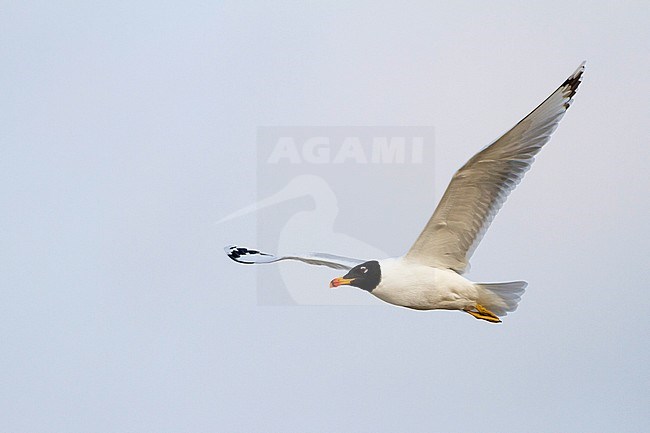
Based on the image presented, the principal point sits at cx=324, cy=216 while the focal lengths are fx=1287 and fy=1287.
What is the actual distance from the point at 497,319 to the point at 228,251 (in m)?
3.05

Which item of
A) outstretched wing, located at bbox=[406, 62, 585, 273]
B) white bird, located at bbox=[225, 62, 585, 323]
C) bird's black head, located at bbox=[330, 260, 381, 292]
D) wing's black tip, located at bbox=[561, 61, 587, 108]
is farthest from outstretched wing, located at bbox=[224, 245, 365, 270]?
wing's black tip, located at bbox=[561, 61, 587, 108]

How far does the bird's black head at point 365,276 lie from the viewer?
29.7 feet

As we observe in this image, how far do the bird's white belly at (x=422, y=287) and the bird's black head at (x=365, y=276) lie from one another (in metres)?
0.04

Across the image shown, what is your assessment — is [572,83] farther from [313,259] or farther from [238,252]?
[238,252]

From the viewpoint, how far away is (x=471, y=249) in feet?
30.6

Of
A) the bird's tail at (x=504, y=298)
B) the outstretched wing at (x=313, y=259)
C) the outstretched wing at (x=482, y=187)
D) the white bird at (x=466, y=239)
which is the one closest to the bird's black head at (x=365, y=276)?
the white bird at (x=466, y=239)

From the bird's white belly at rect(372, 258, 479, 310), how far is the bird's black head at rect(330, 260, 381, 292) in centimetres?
4

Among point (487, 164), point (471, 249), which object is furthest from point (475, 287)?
point (487, 164)

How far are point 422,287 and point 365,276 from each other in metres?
0.41

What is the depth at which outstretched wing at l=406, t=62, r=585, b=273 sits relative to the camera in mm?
8773

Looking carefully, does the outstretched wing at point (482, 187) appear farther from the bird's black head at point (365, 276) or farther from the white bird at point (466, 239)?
the bird's black head at point (365, 276)

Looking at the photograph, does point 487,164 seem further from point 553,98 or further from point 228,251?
point 228,251

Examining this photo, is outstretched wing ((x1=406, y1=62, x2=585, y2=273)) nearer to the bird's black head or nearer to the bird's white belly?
the bird's white belly

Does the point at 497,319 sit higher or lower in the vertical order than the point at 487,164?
lower
